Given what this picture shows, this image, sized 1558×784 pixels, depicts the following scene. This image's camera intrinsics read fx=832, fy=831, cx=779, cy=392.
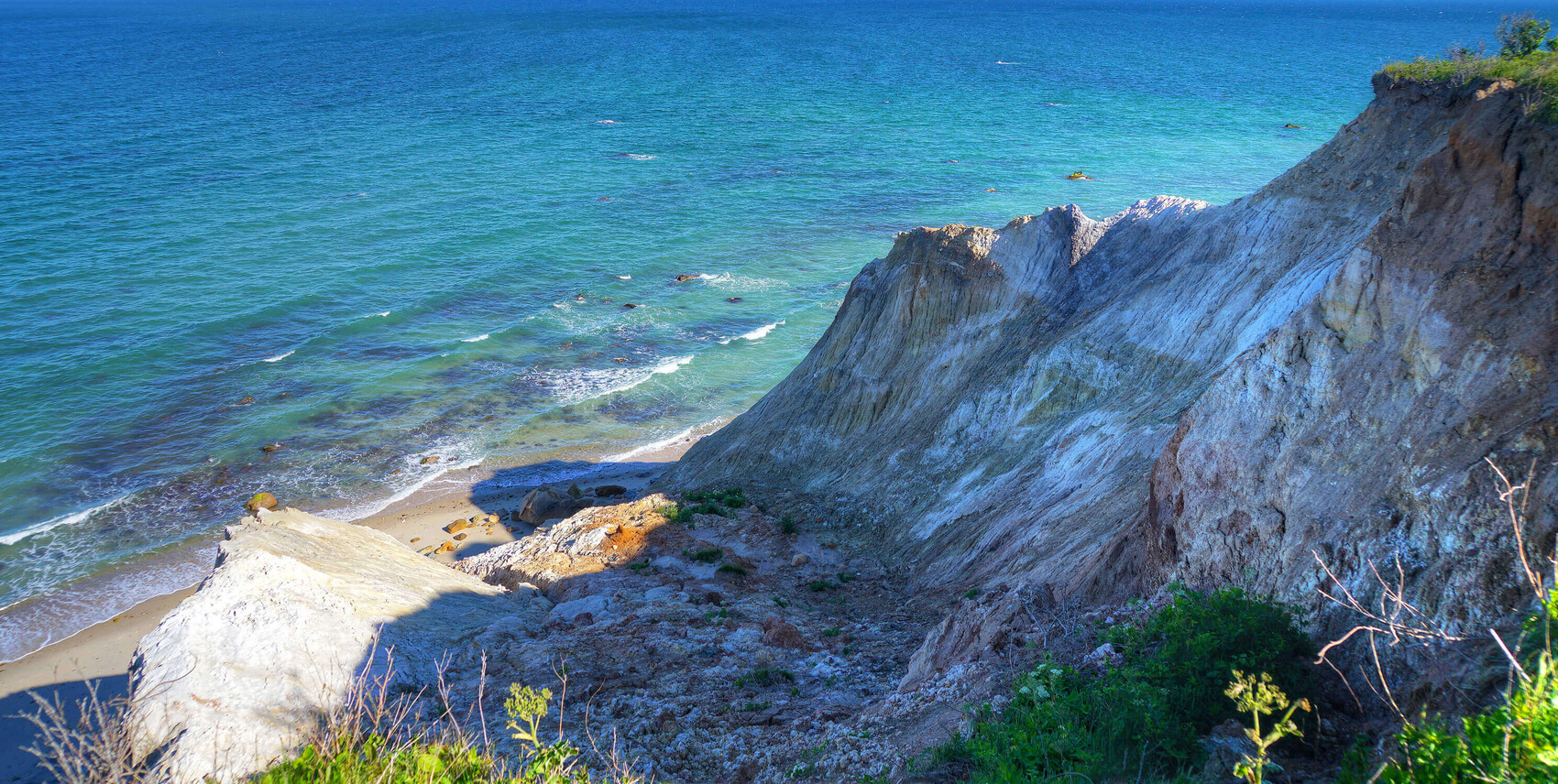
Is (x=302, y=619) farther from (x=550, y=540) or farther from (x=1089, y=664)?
(x=1089, y=664)

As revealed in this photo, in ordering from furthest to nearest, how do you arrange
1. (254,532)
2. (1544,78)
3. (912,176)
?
(912,176) < (254,532) < (1544,78)


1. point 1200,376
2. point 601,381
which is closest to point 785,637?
point 1200,376

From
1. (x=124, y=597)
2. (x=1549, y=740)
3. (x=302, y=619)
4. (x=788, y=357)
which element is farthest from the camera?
(x=788, y=357)

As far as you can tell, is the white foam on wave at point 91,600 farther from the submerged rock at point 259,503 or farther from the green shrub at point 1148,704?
the green shrub at point 1148,704

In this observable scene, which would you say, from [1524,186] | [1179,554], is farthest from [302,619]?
[1524,186]

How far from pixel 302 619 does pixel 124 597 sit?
683 inches

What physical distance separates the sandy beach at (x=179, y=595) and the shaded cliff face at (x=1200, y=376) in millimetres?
5642

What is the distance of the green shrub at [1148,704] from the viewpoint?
6566mm

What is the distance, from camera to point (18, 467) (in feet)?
96.0

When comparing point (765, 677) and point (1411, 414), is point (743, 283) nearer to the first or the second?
point (765, 677)

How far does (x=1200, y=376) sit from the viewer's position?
50.9 feet

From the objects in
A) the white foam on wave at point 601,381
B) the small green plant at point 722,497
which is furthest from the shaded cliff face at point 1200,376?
the white foam on wave at point 601,381

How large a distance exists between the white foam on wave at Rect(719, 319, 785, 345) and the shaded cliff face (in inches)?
618

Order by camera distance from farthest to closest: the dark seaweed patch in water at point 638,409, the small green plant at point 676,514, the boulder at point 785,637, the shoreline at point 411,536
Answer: the dark seaweed patch in water at point 638,409, the small green plant at point 676,514, the shoreline at point 411,536, the boulder at point 785,637
